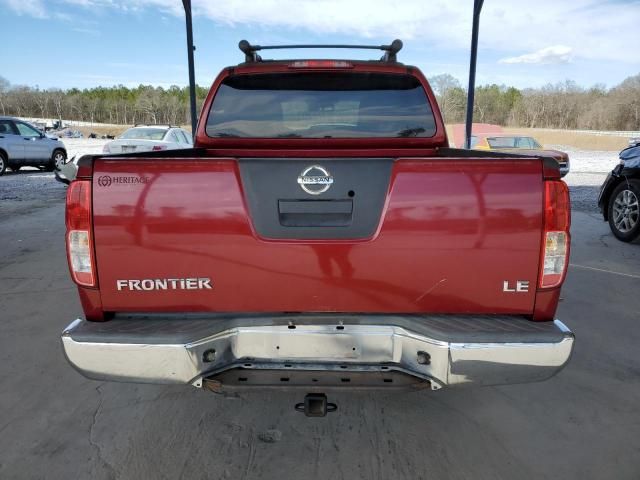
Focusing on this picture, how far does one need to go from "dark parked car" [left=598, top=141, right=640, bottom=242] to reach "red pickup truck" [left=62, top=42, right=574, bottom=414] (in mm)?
6196

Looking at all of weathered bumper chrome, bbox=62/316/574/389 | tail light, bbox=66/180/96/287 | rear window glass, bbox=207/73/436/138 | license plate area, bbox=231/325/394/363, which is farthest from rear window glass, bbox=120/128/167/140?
license plate area, bbox=231/325/394/363

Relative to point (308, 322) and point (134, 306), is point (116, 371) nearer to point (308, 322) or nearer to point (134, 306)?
point (134, 306)

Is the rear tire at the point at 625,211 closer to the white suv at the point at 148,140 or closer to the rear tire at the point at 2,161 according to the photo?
the white suv at the point at 148,140

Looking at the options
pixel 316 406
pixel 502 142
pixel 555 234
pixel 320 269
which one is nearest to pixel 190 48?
pixel 320 269

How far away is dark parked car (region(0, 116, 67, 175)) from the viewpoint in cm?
1592

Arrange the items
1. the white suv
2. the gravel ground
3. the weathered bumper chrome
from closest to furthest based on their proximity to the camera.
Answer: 1. the weathered bumper chrome
2. the gravel ground
3. the white suv

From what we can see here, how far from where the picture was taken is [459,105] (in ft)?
225

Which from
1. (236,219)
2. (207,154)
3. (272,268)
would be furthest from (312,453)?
(207,154)

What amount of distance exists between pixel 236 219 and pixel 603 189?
7.54m

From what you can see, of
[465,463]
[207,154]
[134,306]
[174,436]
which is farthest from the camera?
[207,154]

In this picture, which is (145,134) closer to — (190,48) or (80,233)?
(190,48)

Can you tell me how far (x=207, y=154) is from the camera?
12.2 ft

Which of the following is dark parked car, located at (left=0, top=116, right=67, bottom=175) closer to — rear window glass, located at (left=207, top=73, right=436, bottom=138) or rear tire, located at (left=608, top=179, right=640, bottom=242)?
rear window glass, located at (left=207, top=73, right=436, bottom=138)

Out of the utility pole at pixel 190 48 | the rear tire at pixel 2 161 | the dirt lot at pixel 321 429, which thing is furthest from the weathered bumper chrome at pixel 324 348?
the rear tire at pixel 2 161
